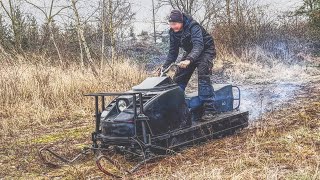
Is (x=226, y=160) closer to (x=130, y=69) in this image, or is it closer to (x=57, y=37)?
(x=130, y=69)

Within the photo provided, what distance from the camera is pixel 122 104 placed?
212 inches

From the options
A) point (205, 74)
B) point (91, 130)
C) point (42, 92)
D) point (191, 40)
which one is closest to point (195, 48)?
point (191, 40)

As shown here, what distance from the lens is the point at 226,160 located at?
4.77 m

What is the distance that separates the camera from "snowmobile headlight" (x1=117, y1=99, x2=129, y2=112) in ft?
17.6

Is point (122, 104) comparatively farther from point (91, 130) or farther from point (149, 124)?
point (91, 130)

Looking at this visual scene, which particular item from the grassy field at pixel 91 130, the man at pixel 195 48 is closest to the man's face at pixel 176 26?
the man at pixel 195 48

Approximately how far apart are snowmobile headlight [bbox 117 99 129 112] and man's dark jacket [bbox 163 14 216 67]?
1.12m

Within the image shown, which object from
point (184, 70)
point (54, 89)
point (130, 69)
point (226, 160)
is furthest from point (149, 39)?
point (226, 160)

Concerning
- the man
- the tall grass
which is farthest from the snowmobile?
the tall grass

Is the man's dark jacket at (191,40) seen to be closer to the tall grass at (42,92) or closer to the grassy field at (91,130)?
the grassy field at (91,130)

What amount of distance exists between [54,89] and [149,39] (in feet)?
65.1

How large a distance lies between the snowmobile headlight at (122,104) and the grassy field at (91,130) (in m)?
0.77

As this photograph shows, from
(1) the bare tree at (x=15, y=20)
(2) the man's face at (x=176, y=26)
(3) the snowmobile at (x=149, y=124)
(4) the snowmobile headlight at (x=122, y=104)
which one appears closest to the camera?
(3) the snowmobile at (x=149, y=124)

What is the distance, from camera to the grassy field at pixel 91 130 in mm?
4391
